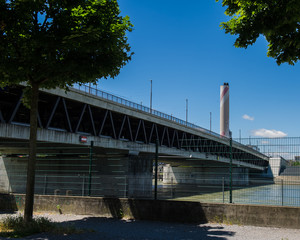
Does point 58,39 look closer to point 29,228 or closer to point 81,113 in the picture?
point 29,228

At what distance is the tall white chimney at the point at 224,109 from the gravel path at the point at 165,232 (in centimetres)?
10676

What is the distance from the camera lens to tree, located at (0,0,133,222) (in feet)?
28.9

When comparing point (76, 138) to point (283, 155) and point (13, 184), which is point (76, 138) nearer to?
point (13, 184)

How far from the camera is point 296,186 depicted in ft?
35.8

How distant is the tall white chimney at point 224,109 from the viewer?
11600cm

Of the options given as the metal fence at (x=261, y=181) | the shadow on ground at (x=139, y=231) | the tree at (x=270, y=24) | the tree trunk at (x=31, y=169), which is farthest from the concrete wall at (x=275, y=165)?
the tree trunk at (x=31, y=169)

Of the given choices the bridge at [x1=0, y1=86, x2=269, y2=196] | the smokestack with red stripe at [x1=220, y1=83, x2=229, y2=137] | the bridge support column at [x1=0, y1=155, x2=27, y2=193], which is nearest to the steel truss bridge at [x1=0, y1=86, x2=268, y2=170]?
the bridge at [x1=0, y1=86, x2=269, y2=196]

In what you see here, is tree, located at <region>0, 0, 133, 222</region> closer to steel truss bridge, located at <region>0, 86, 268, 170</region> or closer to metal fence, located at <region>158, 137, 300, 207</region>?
metal fence, located at <region>158, 137, 300, 207</region>

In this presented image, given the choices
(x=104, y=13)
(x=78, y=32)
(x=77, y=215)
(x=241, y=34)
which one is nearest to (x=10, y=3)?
(x=78, y=32)

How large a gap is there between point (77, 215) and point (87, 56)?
5.86 meters

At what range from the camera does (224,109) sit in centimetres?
11731

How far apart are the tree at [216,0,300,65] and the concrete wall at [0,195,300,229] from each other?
4.47 meters

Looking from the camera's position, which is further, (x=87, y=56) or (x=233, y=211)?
(x=233, y=211)

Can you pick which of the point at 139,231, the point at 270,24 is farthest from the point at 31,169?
the point at 270,24
